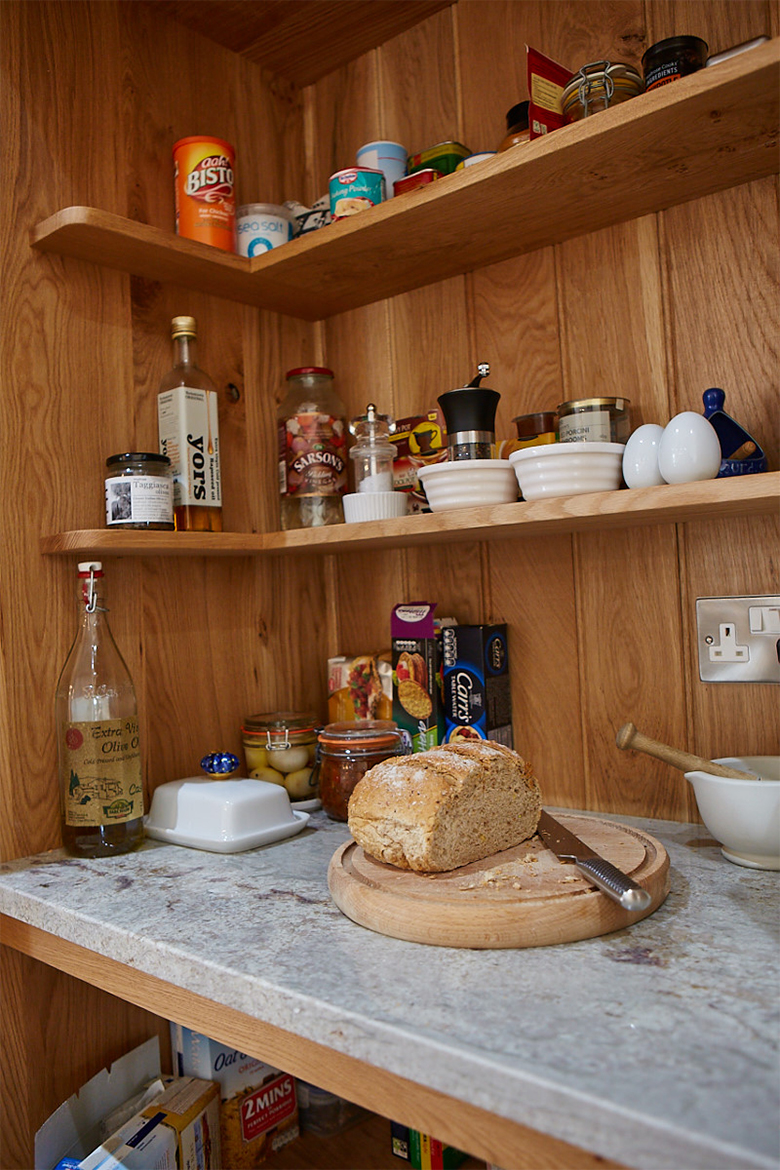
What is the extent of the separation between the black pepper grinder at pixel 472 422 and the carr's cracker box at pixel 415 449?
0.20 m

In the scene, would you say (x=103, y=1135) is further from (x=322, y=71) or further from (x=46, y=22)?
(x=322, y=71)

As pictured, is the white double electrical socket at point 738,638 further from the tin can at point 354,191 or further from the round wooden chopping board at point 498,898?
the tin can at point 354,191

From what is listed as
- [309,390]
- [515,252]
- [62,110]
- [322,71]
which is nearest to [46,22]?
[62,110]

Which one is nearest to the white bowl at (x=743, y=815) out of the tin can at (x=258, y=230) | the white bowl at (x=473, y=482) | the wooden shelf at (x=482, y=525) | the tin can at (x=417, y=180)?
the wooden shelf at (x=482, y=525)

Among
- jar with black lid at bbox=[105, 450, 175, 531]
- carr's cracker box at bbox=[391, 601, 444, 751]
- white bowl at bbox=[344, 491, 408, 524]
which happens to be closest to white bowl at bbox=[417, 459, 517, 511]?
white bowl at bbox=[344, 491, 408, 524]

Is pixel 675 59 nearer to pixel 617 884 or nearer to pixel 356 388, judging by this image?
pixel 356 388

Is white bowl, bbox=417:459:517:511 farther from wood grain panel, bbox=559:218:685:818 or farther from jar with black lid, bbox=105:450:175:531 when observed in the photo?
jar with black lid, bbox=105:450:175:531

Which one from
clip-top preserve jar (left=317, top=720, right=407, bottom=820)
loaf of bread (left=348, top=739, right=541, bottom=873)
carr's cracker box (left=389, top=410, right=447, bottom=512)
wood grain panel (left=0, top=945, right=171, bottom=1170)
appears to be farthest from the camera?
carr's cracker box (left=389, top=410, right=447, bottom=512)

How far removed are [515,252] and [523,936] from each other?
1041mm

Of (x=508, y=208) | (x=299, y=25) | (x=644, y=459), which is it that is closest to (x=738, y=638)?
Answer: (x=644, y=459)

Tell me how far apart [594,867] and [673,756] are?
0.88 feet

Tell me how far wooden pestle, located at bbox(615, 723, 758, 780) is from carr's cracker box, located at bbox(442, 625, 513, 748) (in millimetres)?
266

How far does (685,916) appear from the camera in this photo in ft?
2.93

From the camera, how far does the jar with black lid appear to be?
1.27 meters
